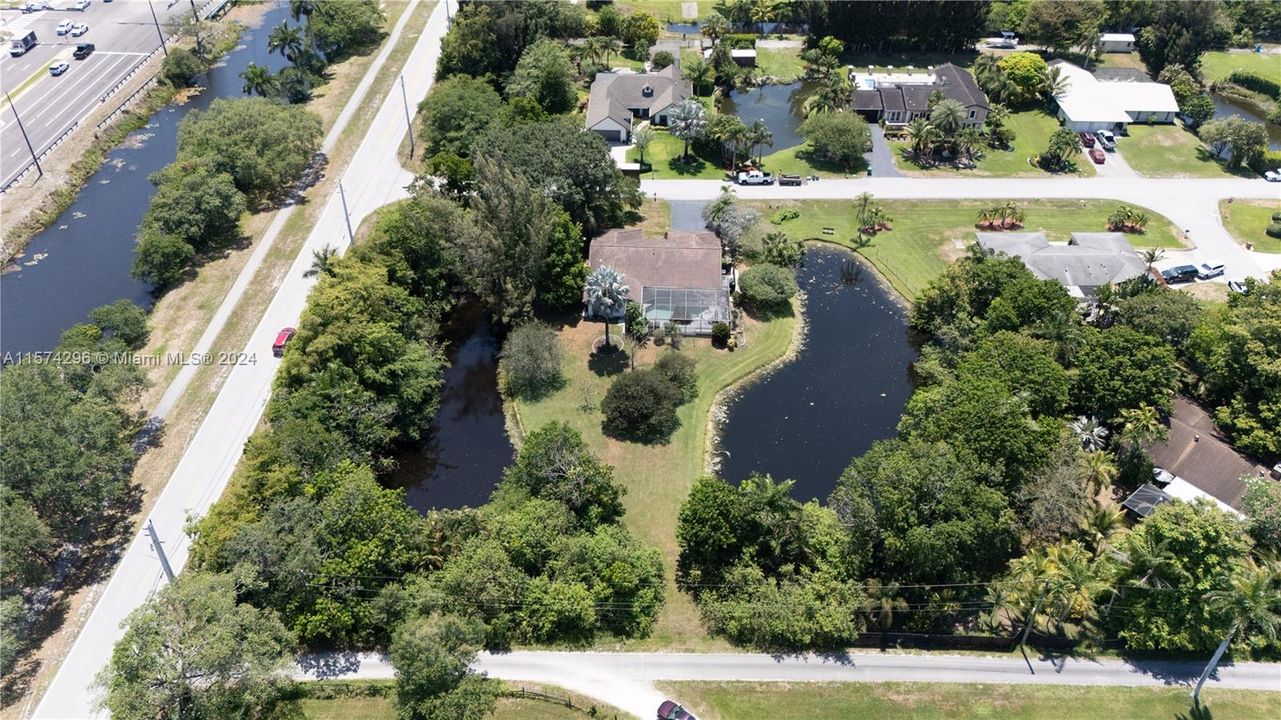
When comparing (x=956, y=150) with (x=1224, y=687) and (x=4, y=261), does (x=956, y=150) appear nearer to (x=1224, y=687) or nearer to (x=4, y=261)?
(x=1224, y=687)

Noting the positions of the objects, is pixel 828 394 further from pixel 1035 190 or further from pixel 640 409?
pixel 1035 190

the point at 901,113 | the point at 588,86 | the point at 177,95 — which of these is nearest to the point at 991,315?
the point at 901,113

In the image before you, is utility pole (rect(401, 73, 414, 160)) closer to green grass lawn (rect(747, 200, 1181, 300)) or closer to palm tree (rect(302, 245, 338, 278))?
palm tree (rect(302, 245, 338, 278))

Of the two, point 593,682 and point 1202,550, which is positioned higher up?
point 1202,550

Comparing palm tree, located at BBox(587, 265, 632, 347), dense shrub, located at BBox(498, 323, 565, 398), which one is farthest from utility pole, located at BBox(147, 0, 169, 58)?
palm tree, located at BBox(587, 265, 632, 347)

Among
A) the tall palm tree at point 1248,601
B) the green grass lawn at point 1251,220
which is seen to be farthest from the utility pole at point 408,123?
the green grass lawn at point 1251,220

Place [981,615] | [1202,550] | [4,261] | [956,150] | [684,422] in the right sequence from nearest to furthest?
[1202,550] < [981,615] < [684,422] < [4,261] < [956,150]

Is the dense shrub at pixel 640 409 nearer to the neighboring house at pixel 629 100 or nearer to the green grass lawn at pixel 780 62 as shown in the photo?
the neighboring house at pixel 629 100

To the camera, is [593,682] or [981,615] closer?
[593,682]
